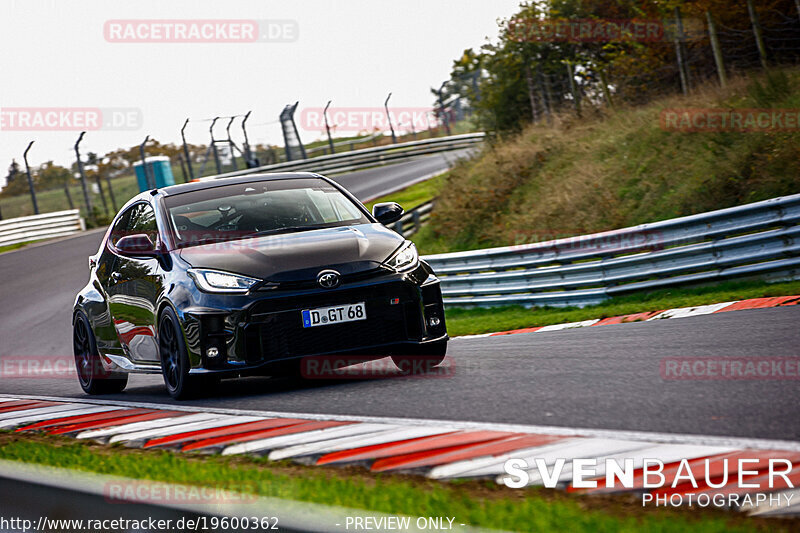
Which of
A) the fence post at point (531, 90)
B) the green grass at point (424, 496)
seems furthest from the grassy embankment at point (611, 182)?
the green grass at point (424, 496)

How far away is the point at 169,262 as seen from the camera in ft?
23.6

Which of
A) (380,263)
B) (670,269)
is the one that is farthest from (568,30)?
(380,263)

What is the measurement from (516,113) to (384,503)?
21387mm

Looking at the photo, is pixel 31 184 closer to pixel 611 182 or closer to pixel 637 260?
pixel 611 182

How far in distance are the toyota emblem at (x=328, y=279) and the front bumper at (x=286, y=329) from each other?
0.04 meters

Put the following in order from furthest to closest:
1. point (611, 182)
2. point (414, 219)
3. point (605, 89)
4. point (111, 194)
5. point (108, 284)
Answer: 1. point (111, 194)
2. point (414, 219)
3. point (605, 89)
4. point (611, 182)
5. point (108, 284)

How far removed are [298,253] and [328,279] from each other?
342mm

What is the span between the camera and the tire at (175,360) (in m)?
6.83

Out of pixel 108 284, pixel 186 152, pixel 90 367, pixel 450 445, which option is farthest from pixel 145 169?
pixel 450 445

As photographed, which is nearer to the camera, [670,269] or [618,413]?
[618,413]

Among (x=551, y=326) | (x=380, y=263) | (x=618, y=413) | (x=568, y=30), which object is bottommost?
(x=551, y=326)

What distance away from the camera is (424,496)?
3.46 m

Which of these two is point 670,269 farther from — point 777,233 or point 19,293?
point 19,293

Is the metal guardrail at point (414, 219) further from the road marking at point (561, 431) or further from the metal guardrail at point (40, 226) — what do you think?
the road marking at point (561, 431)
